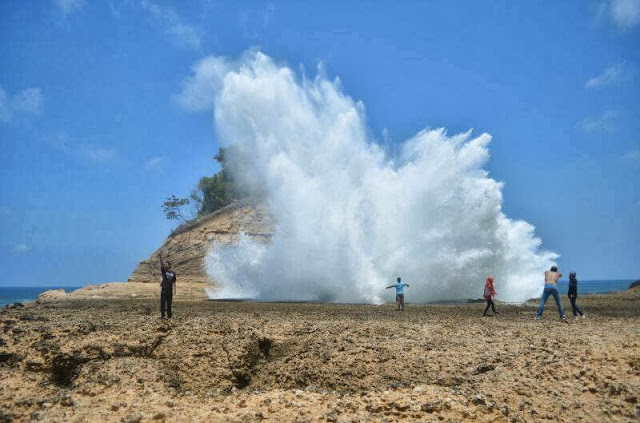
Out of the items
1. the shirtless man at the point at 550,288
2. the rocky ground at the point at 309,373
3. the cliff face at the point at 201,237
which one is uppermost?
the cliff face at the point at 201,237

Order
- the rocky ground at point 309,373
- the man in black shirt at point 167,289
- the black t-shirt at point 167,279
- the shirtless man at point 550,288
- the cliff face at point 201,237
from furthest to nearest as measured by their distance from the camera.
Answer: the cliff face at point 201,237 < the shirtless man at point 550,288 < the black t-shirt at point 167,279 < the man in black shirt at point 167,289 < the rocky ground at point 309,373

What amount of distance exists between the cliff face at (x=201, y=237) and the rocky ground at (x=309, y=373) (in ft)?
107

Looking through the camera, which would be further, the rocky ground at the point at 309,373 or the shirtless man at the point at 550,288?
the shirtless man at the point at 550,288

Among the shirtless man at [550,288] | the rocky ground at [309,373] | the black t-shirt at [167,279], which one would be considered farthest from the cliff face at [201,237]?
the rocky ground at [309,373]

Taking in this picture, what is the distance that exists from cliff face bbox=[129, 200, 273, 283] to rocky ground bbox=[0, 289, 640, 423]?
3271 centimetres

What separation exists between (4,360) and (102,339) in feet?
5.31

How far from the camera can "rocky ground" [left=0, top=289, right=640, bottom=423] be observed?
730 cm

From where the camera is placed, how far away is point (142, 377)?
8555 millimetres

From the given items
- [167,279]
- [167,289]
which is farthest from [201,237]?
[167,289]

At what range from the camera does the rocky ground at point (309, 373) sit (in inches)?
287

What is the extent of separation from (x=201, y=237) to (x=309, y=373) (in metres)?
39.0

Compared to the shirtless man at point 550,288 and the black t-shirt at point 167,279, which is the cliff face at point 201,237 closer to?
the black t-shirt at point 167,279

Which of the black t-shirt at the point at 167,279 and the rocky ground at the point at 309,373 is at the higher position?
the black t-shirt at the point at 167,279

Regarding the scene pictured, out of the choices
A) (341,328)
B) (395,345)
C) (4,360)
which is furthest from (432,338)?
(4,360)
